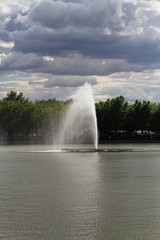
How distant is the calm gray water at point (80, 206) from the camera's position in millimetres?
18469

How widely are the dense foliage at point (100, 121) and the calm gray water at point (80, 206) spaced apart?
108160mm

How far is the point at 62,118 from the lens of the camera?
148m

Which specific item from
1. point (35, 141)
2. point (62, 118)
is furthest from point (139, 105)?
point (35, 141)

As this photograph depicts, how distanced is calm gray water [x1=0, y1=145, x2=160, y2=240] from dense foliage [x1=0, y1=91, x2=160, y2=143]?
355 ft

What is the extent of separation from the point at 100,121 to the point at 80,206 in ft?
410

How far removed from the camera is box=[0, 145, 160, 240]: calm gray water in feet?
60.6

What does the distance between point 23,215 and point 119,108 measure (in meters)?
129

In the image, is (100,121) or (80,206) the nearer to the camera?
(80,206)

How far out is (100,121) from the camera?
14850cm

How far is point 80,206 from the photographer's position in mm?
23609

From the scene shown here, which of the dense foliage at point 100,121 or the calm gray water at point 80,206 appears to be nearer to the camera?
the calm gray water at point 80,206

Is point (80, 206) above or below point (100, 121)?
below

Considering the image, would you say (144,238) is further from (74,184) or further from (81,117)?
(81,117)

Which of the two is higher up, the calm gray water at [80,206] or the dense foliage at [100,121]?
the dense foliage at [100,121]
